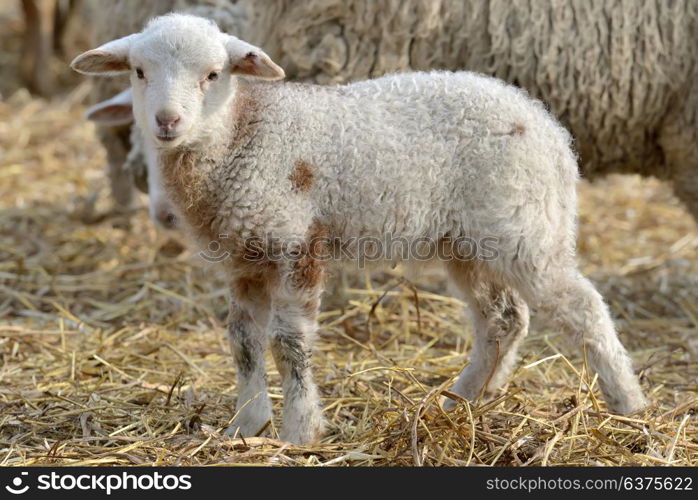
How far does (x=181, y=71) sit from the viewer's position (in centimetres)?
293

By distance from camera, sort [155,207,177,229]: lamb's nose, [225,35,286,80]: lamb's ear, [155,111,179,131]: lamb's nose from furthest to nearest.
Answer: [155,207,177,229]: lamb's nose, [225,35,286,80]: lamb's ear, [155,111,179,131]: lamb's nose

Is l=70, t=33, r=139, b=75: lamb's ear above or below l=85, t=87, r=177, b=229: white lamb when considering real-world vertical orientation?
above

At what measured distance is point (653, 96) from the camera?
4.59 metres

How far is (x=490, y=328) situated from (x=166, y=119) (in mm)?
1444

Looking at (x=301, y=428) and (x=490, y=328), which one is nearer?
(x=301, y=428)

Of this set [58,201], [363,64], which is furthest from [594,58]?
[58,201]

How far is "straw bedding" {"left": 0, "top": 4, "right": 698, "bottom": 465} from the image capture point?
3.12 metres

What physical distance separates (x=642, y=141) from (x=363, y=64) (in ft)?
4.56

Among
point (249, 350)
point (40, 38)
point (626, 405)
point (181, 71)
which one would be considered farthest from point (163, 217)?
point (40, 38)

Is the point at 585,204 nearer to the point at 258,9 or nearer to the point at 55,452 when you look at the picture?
the point at 258,9

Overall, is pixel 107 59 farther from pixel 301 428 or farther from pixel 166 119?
pixel 301 428

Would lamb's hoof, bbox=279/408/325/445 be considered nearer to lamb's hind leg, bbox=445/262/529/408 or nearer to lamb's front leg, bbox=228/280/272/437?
lamb's front leg, bbox=228/280/272/437

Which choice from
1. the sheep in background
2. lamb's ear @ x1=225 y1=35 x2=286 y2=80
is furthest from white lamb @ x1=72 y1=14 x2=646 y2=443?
the sheep in background

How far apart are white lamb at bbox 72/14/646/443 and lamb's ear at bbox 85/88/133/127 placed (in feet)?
5.90
